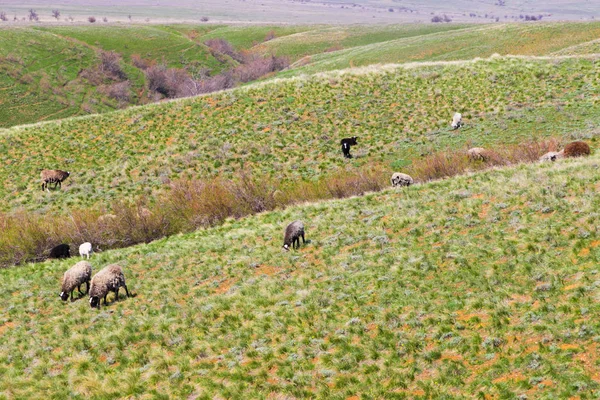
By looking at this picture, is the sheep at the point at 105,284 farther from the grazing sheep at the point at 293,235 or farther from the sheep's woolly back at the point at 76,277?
the grazing sheep at the point at 293,235

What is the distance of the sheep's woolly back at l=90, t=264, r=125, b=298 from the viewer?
22484 mm

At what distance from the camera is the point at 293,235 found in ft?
83.3

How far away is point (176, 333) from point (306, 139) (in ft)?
105

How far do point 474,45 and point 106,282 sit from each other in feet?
315

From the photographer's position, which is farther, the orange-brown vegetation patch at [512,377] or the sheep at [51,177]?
the sheep at [51,177]

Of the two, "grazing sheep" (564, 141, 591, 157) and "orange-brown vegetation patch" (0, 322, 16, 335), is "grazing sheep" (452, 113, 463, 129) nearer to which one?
"grazing sheep" (564, 141, 591, 157)

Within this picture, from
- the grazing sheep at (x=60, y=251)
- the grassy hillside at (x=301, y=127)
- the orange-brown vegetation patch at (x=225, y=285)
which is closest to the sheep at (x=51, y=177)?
the grassy hillside at (x=301, y=127)

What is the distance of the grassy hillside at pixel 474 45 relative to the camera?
9194 cm

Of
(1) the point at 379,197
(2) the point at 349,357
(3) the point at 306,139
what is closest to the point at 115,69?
(3) the point at 306,139

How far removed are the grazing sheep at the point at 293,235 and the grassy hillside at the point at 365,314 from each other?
696 millimetres

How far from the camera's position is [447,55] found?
335 feet

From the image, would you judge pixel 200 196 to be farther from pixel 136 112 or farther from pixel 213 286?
pixel 136 112

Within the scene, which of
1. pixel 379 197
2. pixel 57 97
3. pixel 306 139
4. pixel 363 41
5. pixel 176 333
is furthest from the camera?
pixel 363 41

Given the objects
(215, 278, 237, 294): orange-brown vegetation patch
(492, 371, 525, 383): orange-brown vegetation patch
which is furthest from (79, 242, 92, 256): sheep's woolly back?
(492, 371, 525, 383): orange-brown vegetation patch
